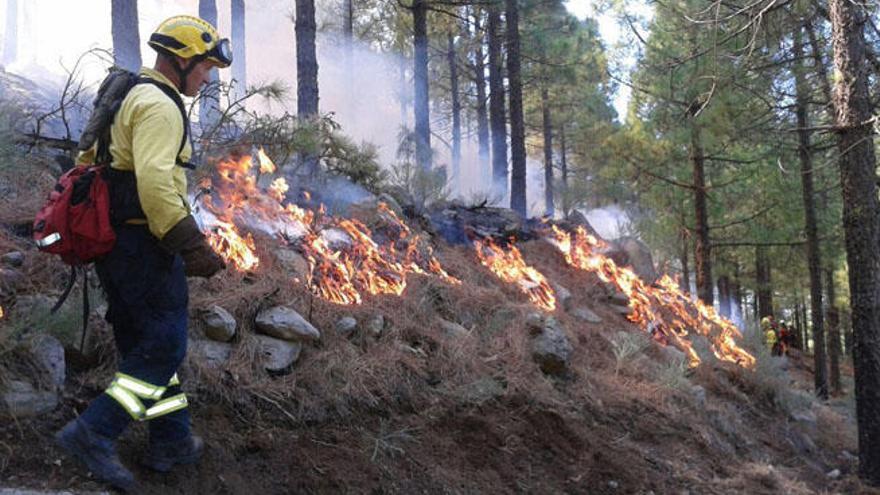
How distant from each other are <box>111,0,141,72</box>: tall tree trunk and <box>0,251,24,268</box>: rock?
319 inches

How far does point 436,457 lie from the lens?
4422 millimetres

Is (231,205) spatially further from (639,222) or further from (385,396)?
(639,222)

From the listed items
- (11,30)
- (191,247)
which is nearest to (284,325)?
(191,247)

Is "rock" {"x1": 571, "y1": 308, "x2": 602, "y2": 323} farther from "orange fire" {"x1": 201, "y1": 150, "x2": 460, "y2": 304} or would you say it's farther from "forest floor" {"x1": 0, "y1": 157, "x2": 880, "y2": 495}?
"orange fire" {"x1": 201, "y1": 150, "x2": 460, "y2": 304}

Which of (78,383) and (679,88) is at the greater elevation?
(679,88)

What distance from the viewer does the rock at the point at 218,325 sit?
446 centimetres

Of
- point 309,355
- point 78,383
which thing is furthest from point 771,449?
point 78,383

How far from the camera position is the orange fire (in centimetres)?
566

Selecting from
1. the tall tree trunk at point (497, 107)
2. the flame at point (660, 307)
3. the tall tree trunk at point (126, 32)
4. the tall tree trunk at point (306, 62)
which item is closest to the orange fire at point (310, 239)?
the flame at point (660, 307)

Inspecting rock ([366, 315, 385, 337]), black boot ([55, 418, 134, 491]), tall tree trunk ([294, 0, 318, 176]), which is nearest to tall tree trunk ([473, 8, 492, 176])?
tall tree trunk ([294, 0, 318, 176])

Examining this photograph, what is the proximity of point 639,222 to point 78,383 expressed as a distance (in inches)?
566

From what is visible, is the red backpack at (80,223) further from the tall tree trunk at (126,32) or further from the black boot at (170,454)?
the tall tree trunk at (126,32)

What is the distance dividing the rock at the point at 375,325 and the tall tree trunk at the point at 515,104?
10.2 m

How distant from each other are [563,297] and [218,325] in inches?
219
